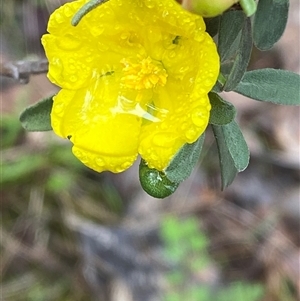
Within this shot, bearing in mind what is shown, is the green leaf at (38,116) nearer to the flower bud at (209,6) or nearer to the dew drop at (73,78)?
the dew drop at (73,78)

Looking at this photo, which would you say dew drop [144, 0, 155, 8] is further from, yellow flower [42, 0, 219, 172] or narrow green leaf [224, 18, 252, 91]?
narrow green leaf [224, 18, 252, 91]

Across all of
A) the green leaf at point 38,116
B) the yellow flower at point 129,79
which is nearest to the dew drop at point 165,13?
the yellow flower at point 129,79

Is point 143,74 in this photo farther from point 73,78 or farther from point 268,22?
point 268,22

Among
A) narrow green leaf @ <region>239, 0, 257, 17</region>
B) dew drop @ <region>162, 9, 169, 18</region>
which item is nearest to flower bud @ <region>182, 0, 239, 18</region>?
narrow green leaf @ <region>239, 0, 257, 17</region>

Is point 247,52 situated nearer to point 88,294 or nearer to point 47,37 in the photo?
point 47,37

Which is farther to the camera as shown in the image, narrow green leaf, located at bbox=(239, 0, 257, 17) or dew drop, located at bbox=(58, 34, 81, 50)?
dew drop, located at bbox=(58, 34, 81, 50)

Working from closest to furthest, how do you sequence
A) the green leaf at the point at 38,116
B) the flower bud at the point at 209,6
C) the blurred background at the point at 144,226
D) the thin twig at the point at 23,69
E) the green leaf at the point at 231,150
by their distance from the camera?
the flower bud at the point at 209,6 → the green leaf at the point at 231,150 → the green leaf at the point at 38,116 → the thin twig at the point at 23,69 → the blurred background at the point at 144,226
